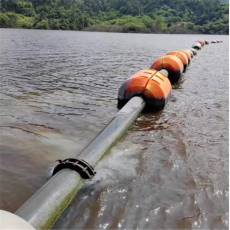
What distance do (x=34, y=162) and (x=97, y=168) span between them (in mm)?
939

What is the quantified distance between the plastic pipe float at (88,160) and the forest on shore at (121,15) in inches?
2971

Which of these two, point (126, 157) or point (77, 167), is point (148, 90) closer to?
point (126, 157)

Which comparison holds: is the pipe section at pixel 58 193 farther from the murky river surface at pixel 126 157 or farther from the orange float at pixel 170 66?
the orange float at pixel 170 66

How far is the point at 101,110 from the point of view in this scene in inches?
290

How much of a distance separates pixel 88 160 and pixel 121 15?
14555 centimetres

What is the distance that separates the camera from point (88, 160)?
404cm

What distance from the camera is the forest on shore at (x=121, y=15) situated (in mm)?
86938

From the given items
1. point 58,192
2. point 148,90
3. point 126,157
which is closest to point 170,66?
point 148,90

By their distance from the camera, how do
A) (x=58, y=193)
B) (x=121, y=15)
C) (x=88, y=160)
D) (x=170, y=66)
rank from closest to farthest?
1. (x=58, y=193)
2. (x=88, y=160)
3. (x=170, y=66)
4. (x=121, y=15)

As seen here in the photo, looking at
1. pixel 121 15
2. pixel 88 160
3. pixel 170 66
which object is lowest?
pixel 121 15

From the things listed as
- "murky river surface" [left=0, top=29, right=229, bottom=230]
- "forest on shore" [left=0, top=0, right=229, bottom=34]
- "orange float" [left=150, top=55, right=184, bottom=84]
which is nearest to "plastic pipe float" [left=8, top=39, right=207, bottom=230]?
"murky river surface" [left=0, top=29, right=229, bottom=230]

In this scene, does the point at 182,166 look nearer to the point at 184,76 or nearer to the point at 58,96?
the point at 58,96

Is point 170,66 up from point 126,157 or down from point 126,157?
down

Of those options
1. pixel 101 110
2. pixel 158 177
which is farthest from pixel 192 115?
pixel 158 177
